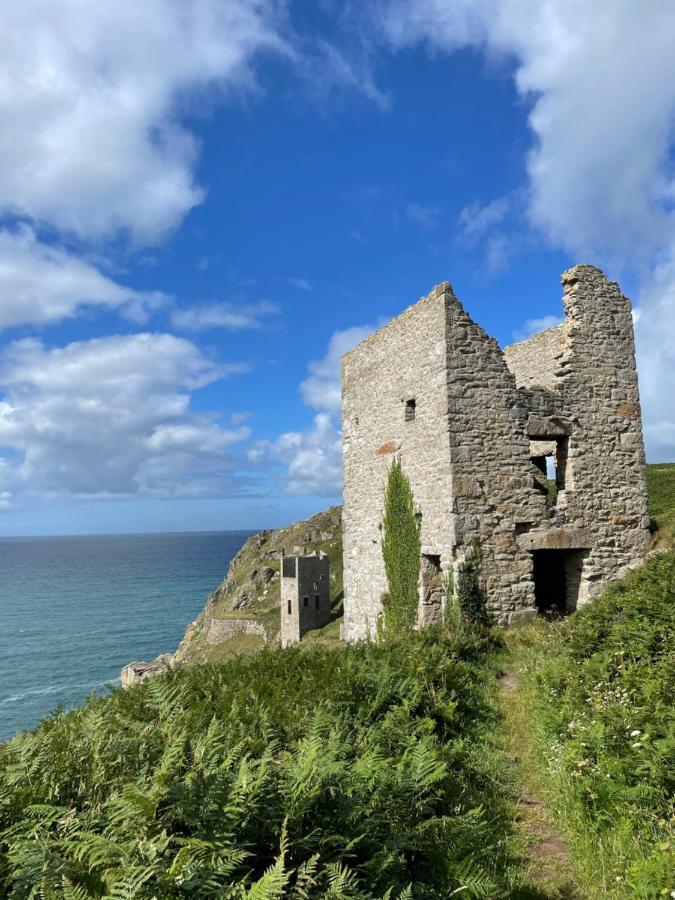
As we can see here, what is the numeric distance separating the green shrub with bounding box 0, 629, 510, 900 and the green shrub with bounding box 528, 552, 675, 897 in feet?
2.50

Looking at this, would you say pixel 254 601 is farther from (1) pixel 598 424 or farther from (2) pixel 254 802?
(2) pixel 254 802

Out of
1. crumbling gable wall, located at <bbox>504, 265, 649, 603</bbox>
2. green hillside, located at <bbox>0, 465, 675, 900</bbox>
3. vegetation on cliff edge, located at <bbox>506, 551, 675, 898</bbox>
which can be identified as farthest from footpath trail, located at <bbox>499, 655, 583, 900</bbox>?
crumbling gable wall, located at <bbox>504, 265, 649, 603</bbox>

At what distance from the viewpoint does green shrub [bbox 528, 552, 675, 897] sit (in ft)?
14.1

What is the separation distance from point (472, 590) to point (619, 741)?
23.6 ft

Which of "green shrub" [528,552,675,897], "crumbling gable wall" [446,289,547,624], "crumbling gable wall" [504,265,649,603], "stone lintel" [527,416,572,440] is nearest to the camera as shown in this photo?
"green shrub" [528,552,675,897]

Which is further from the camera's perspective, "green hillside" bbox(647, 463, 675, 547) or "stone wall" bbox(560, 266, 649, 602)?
"green hillside" bbox(647, 463, 675, 547)

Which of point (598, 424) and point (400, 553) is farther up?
point (598, 424)

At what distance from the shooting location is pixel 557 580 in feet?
49.8

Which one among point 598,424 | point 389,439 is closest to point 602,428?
point 598,424

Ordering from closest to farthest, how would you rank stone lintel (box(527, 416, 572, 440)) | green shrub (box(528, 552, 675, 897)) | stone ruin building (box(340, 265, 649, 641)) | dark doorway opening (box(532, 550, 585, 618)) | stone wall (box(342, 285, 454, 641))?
1. green shrub (box(528, 552, 675, 897))
2. stone ruin building (box(340, 265, 649, 641))
3. stone wall (box(342, 285, 454, 641))
4. stone lintel (box(527, 416, 572, 440))
5. dark doorway opening (box(532, 550, 585, 618))

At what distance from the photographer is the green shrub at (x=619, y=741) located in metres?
4.30

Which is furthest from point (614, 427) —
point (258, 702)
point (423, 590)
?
point (258, 702)

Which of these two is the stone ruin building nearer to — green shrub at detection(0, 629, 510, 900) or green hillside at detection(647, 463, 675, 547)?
green hillside at detection(647, 463, 675, 547)

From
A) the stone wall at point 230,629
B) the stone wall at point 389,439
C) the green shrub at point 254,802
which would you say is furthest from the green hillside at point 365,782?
the stone wall at point 230,629
